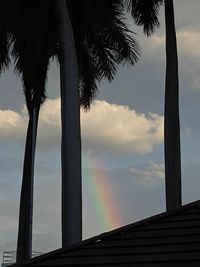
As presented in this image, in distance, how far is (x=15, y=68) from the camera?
93.5 ft

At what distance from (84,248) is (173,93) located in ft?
39.0

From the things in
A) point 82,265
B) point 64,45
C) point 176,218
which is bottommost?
point 82,265

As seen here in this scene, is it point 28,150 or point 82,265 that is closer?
point 82,265

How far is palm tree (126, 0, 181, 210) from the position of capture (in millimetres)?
18578

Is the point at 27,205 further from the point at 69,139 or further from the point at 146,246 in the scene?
the point at 146,246

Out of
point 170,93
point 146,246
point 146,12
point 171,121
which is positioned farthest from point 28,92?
point 146,246

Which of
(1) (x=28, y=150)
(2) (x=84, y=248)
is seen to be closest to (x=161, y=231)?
(2) (x=84, y=248)

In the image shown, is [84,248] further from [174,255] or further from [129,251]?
[174,255]

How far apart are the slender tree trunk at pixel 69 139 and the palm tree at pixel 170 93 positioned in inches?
98.8

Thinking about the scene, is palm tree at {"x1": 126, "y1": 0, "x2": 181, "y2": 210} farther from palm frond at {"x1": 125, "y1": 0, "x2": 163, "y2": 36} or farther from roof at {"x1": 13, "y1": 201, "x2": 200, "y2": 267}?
roof at {"x1": 13, "y1": 201, "x2": 200, "y2": 267}

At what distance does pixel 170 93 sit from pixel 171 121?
3.06 feet

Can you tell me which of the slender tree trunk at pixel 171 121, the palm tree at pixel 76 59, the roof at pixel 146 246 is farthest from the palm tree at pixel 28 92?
the roof at pixel 146 246

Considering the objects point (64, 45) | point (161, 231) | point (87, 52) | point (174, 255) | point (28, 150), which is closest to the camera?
point (174, 255)

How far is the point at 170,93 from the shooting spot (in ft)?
64.8
